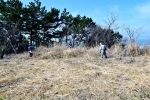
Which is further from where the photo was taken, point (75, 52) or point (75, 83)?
point (75, 52)

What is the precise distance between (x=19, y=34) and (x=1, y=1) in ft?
13.7

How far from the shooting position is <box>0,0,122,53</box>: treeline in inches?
809

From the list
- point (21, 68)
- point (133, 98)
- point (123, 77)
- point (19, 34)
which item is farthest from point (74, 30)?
point (133, 98)

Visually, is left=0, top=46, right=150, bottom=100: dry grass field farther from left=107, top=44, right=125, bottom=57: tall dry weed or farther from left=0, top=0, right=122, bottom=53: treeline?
left=0, top=0, right=122, bottom=53: treeline

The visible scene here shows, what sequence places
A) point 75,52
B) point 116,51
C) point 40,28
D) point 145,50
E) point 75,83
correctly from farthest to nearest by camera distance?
1. point 40,28
2. point 75,52
3. point 116,51
4. point 145,50
5. point 75,83

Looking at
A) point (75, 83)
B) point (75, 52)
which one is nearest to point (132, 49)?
point (75, 52)

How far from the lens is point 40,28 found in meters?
24.7

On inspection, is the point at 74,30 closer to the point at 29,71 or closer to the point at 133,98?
the point at 29,71

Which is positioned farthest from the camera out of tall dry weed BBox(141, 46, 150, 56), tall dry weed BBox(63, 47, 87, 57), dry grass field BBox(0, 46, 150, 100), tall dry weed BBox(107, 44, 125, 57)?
tall dry weed BBox(63, 47, 87, 57)

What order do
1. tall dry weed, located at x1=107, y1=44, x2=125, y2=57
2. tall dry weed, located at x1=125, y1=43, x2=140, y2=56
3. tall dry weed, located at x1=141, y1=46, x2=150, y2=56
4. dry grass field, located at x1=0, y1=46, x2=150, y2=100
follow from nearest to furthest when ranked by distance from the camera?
dry grass field, located at x1=0, y1=46, x2=150, y2=100 → tall dry weed, located at x1=141, y1=46, x2=150, y2=56 → tall dry weed, located at x1=125, y1=43, x2=140, y2=56 → tall dry weed, located at x1=107, y1=44, x2=125, y2=57

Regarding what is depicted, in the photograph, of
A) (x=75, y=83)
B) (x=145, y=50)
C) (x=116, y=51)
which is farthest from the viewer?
(x=116, y=51)

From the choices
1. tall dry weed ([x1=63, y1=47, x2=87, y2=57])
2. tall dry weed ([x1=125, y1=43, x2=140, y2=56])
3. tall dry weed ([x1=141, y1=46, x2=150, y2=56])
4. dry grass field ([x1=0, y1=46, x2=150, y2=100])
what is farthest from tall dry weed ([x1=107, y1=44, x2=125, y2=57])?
dry grass field ([x1=0, y1=46, x2=150, y2=100])

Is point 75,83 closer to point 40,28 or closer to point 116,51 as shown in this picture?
point 116,51

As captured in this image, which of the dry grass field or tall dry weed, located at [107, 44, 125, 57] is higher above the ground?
tall dry weed, located at [107, 44, 125, 57]
